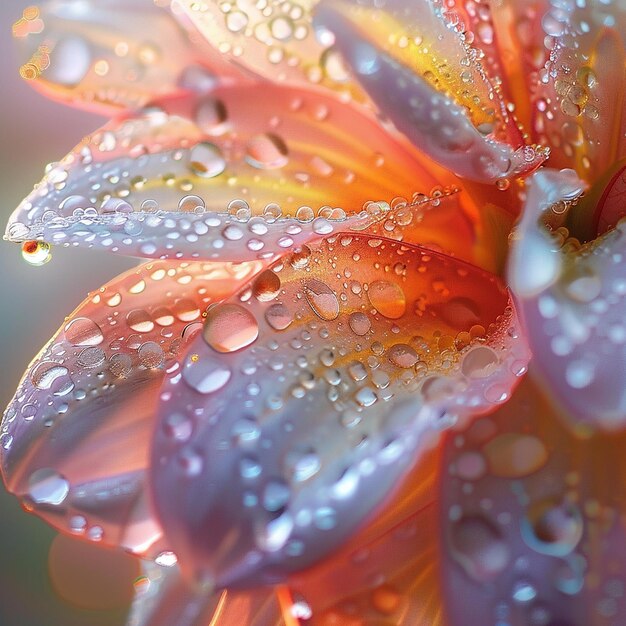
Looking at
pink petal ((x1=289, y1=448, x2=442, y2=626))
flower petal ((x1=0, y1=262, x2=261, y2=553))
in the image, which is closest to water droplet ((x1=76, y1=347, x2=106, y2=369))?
flower petal ((x1=0, y1=262, x2=261, y2=553))

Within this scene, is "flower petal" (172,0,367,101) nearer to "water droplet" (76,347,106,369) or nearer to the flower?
the flower

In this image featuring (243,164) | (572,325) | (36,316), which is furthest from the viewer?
(36,316)

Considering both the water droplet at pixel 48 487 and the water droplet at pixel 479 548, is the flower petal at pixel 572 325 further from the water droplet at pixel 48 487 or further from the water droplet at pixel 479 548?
the water droplet at pixel 48 487

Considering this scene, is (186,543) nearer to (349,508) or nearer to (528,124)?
(349,508)

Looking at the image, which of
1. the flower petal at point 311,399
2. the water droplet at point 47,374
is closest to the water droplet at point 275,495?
the flower petal at point 311,399

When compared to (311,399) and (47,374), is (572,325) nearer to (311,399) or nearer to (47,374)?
(311,399)

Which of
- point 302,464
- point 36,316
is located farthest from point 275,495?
point 36,316
